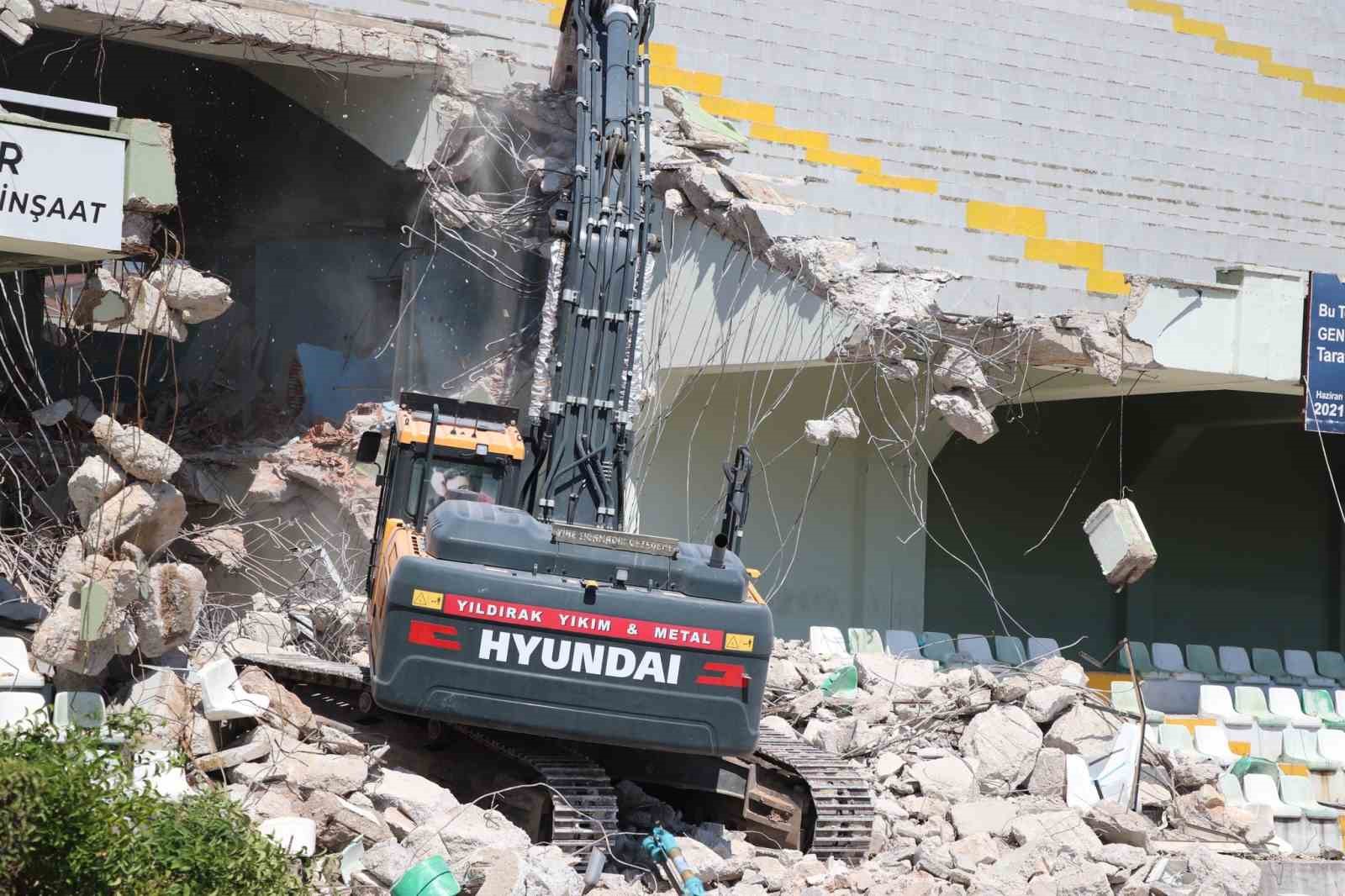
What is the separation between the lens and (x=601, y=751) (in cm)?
933

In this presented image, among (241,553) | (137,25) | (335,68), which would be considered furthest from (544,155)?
(241,553)

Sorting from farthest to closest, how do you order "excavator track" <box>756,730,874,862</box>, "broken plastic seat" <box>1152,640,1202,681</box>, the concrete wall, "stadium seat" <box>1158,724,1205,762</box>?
"broken plastic seat" <box>1152,640,1202,681</box>
the concrete wall
"stadium seat" <box>1158,724,1205,762</box>
"excavator track" <box>756,730,874,862</box>

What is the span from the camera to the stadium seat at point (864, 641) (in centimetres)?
1369

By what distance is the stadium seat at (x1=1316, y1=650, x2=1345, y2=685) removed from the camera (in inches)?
667

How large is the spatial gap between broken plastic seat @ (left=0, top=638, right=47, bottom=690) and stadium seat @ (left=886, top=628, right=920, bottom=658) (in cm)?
810

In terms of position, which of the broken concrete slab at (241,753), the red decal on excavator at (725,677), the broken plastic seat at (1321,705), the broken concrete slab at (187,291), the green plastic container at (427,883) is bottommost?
the green plastic container at (427,883)

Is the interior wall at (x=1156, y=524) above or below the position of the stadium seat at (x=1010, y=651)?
above

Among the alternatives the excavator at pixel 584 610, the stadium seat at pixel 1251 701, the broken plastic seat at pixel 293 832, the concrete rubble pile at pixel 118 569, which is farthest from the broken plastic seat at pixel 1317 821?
the concrete rubble pile at pixel 118 569

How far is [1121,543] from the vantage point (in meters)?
10.5

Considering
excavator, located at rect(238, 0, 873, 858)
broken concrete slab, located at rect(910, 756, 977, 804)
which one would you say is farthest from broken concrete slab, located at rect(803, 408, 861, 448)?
broken concrete slab, located at rect(910, 756, 977, 804)

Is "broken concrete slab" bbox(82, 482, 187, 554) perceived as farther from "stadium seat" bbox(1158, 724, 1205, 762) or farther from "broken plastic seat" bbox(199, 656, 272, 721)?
"stadium seat" bbox(1158, 724, 1205, 762)

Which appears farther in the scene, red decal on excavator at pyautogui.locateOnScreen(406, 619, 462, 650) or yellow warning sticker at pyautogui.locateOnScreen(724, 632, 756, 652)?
yellow warning sticker at pyautogui.locateOnScreen(724, 632, 756, 652)

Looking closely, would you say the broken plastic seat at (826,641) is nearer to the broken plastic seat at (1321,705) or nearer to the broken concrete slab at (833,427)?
the broken concrete slab at (833,427)

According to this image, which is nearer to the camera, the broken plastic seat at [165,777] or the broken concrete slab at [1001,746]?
the broken plastic seat at [165,777]
